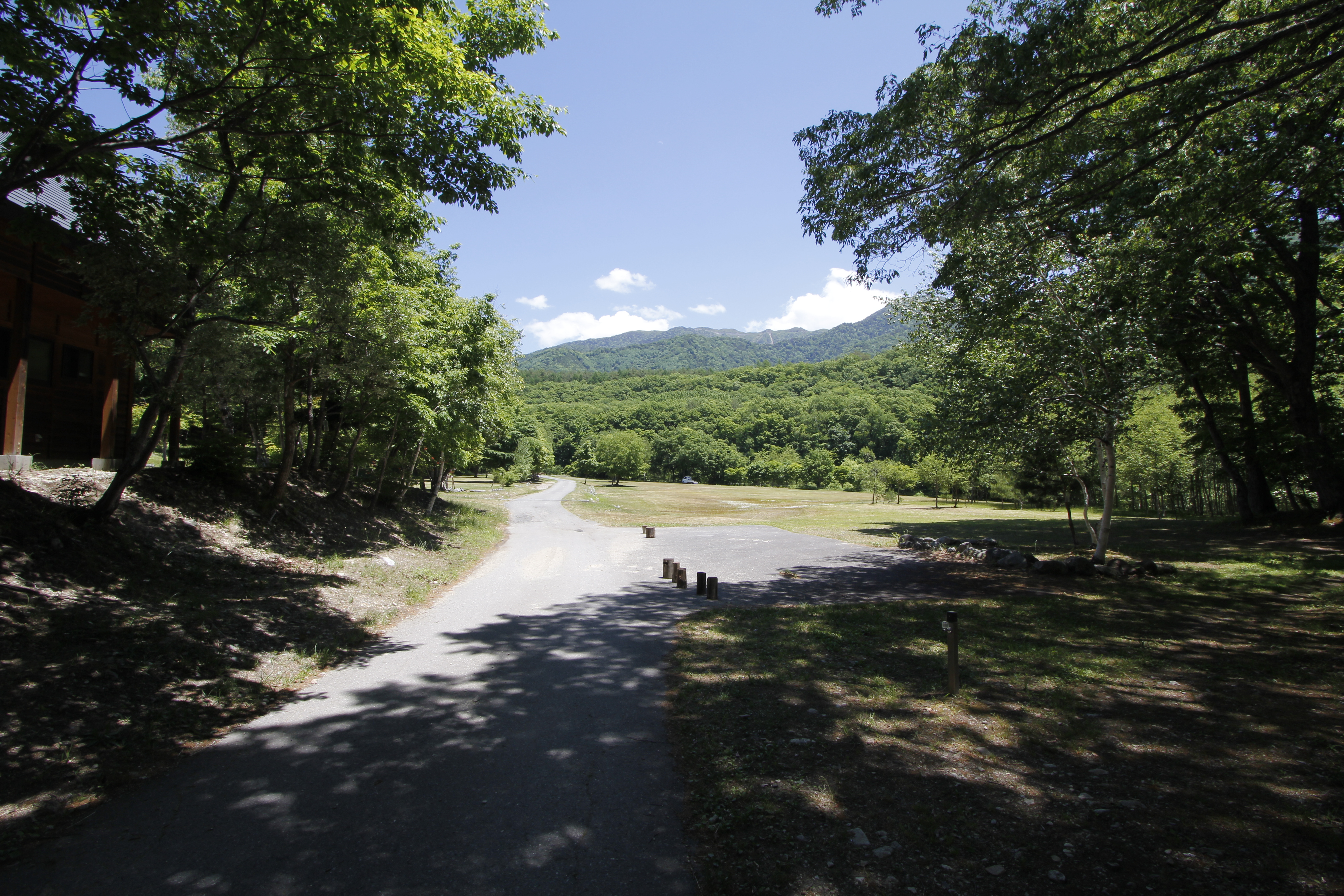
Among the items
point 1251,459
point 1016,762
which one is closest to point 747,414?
point 1251,459

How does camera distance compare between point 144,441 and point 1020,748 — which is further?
point 144,441

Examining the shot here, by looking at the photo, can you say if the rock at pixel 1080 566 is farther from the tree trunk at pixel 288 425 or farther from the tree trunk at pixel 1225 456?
the tree trunk at pixel 288 425

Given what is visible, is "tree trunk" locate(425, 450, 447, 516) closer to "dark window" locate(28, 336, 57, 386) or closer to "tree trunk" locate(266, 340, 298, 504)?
"tree trunk" locate(266, 340, 298, 504)

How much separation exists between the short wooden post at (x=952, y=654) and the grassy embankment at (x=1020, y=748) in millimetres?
206

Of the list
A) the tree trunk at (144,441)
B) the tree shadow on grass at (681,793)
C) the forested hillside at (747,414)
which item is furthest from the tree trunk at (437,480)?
the forested hillside at (747,414)

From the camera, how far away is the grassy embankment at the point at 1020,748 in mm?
3379

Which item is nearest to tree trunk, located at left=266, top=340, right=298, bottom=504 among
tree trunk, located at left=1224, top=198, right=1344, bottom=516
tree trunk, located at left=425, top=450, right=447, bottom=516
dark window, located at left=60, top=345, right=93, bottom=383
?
dark window, located at left=60, top=345, right=93, bottom=383

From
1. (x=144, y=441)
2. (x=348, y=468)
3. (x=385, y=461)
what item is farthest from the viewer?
(x=385, y=461)

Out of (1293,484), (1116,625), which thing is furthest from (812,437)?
(1116,625)

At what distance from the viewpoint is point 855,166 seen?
8844 millimetres

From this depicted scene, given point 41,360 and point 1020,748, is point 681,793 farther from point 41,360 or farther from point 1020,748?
point 41,360

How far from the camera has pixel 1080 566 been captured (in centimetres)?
1420

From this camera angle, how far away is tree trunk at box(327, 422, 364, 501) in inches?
663

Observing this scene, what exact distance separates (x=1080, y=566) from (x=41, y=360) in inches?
952
